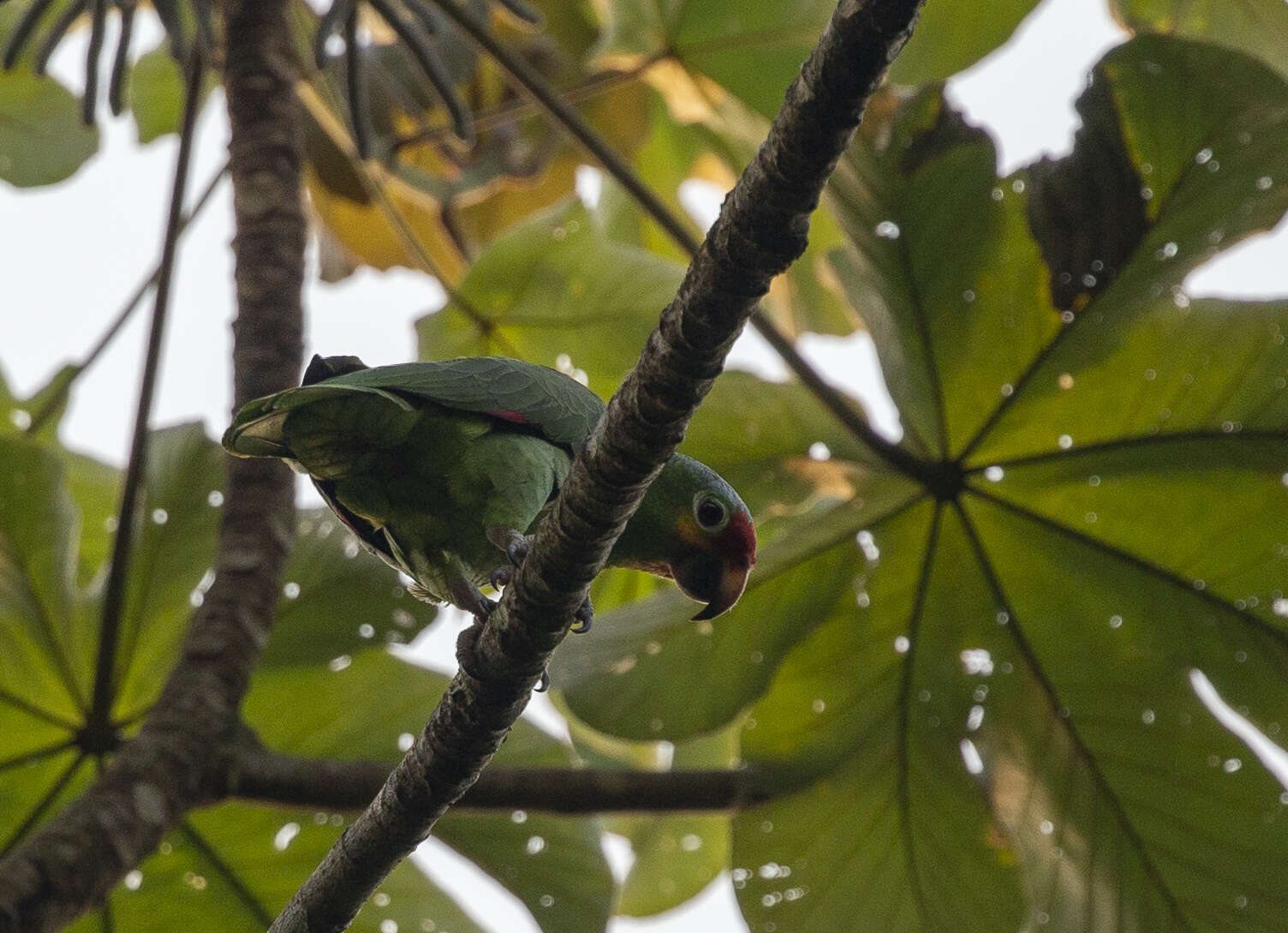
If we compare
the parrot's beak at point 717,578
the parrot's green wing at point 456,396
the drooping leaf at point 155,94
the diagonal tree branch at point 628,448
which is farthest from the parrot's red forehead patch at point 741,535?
the drooping leaf at point 155,94

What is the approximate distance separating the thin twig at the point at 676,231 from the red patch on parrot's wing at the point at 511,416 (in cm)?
101

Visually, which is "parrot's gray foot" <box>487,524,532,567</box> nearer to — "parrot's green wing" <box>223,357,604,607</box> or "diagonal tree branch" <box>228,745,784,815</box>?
"parrot's green wing" <box>223,357,604,607</box>

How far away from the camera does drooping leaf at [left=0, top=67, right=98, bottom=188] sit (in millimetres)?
4617

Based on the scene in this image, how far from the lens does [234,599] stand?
2906 millimetres

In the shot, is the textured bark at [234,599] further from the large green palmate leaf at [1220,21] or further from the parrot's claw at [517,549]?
the large green palmate leaf at [1220,21]

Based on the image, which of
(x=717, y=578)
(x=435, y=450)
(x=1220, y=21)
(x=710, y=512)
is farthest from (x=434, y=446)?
(x=1220, y=21)

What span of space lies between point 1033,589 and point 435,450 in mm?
1835

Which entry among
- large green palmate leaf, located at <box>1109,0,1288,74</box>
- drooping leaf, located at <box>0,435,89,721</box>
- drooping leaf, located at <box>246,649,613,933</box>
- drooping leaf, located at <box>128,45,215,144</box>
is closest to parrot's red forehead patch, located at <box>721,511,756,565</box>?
drooping leaf, located at <box>246,649,613,933</box>

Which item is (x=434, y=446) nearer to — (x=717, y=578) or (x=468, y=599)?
(x=468, y=599)

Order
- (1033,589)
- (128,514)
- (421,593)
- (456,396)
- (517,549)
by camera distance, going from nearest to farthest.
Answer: (517,549), (456,396), (421,593), (128,514), (1033,589)

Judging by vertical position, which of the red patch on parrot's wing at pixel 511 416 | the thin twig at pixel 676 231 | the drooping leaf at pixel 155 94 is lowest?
the red patch on parrot's wing at pixel 511 416

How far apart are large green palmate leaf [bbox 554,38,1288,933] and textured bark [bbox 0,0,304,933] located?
35.3 inches

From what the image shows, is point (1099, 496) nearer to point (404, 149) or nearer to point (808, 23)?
point (808, 23)

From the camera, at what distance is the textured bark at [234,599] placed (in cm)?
230
